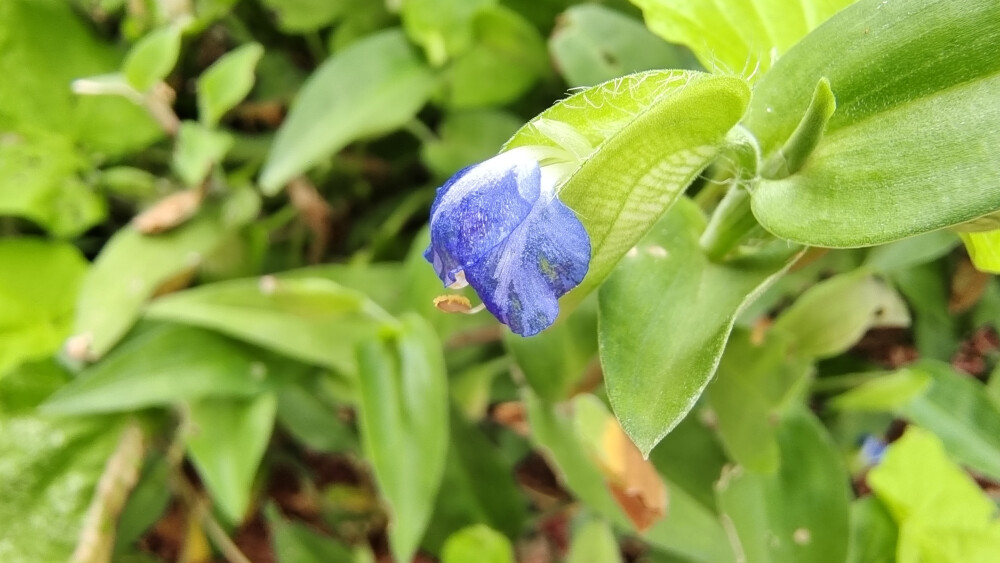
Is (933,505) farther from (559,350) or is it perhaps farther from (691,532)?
(559,350)

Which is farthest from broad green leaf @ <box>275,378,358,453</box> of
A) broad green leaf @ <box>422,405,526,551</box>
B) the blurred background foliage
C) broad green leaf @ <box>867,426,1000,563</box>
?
broad green leaf @ <box>867,426,1000,563</box>

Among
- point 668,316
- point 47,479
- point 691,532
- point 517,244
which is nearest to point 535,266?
point 517,244

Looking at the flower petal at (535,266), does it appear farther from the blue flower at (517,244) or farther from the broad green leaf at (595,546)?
the broad green leaf at (595,546)

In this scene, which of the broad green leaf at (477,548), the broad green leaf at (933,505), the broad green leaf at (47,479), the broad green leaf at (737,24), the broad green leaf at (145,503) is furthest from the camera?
the broad green leaf at (145,503)

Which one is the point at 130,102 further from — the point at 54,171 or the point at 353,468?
the point at 353,468

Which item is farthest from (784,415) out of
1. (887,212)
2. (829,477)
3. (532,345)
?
(887,212)

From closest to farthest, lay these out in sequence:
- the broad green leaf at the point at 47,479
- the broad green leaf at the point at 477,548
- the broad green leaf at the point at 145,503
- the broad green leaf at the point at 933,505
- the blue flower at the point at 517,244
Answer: the blue flower at the point at 517,244, the broad green leaf at the point at 933,505, the broad green leaf at the point at 477,548, the broad green leaf at the point at 47,479, the broad green leaf at the point at 145,503

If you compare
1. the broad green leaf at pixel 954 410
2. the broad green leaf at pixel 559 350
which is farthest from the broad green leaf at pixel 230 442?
the broad green leaf at pixel 954 410
